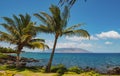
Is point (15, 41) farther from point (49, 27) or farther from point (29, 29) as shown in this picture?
point (49, 27)

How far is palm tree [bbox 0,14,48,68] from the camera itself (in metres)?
24.3

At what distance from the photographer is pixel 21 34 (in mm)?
24656

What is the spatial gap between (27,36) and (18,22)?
253cm

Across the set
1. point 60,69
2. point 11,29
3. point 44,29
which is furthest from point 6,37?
point 60,69

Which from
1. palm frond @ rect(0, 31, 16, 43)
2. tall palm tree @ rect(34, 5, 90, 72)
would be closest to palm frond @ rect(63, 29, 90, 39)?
tall palm tree @ rect(34, 5, 90, 72)

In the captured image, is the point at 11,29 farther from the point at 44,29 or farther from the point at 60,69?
the point at 60,69

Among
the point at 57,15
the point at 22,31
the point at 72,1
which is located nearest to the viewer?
the point at 72,1

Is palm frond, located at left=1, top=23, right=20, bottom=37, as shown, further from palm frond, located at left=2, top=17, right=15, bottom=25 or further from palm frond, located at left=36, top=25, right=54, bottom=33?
palm frond, located at left=36, top=25, right=54, bottom=33

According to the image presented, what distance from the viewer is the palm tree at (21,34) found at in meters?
24.3

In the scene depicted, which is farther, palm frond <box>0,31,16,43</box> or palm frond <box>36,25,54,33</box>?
palm frond <box>0,31,16,43</box>

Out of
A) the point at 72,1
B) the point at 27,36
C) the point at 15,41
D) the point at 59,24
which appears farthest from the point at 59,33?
the point at 72,1

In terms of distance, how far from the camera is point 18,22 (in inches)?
993

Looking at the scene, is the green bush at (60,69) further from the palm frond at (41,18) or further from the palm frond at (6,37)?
the palm frond at (6,37)

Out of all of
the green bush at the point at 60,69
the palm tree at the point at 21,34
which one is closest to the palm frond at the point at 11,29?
the palm tree at the point at 21,34
